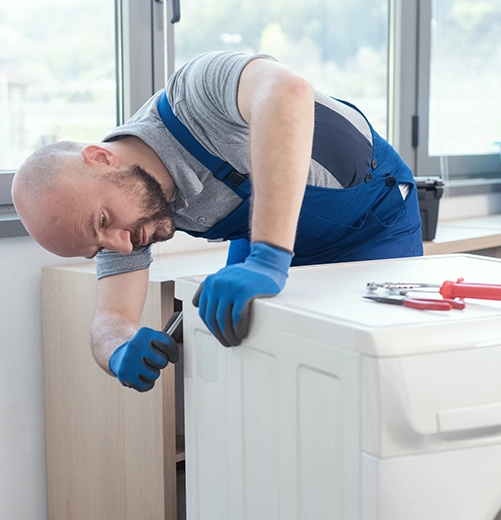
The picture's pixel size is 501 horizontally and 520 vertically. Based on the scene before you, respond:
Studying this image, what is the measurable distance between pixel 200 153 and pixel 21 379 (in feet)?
2.54

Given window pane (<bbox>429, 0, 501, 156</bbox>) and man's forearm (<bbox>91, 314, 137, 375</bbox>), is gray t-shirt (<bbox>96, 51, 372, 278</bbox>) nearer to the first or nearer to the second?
man's forearm (<bbox>91, 314, 137, 375</bbox>)

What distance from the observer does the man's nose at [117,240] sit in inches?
46.7

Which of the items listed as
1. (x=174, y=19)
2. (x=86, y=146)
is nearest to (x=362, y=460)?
(x=86, y=146)

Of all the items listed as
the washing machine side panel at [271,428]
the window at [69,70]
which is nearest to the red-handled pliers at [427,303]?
the washing machine side panel at [271,428]

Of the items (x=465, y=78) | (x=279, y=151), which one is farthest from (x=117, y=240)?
(x=465, y=78)

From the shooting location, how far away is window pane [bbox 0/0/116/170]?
70.0 inches

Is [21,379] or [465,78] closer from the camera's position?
[21,379]

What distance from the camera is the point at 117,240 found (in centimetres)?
120

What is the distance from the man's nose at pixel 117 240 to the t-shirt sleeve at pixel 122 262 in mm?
127

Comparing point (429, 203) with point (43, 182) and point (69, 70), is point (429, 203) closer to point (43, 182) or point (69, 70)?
point (69, 70)

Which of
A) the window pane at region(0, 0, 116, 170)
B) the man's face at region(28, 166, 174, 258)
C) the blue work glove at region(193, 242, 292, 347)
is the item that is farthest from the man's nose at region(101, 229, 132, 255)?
the window pane at region(0, 0, 116, 170)

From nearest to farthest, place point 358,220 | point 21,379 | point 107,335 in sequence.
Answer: point 107,335 < point 358,220 < point 21,379

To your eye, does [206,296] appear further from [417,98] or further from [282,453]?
[417,98]

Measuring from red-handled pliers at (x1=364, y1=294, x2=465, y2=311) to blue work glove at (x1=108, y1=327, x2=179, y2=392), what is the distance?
337 millimetres
